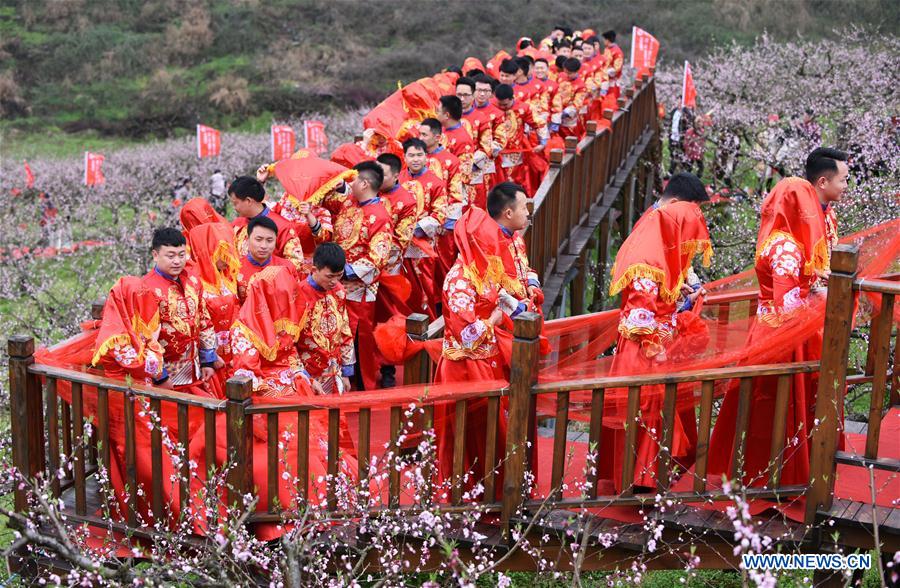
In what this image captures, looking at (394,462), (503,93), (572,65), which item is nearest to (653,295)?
(394,462)

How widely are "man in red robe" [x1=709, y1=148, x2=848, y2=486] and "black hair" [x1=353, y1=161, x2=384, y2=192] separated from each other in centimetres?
261

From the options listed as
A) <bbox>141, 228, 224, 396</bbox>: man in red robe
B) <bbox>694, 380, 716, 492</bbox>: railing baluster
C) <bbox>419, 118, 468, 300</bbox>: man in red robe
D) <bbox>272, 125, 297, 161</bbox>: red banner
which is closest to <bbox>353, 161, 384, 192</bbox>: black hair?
<bbox>419, 118, 468, 300</bbox>: man in red robe

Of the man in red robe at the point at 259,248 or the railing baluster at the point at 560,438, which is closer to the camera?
the railing baluster at the point at 560,438

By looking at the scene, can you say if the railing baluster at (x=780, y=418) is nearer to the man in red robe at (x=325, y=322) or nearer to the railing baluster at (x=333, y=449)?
the railing baluster at (x=333, y=449)

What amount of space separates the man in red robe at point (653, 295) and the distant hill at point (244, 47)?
23.5 metres

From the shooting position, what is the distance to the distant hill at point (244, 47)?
99.9 feet

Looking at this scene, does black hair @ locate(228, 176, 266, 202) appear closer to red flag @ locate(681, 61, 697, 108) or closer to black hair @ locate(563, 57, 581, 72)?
black hair @ locate(563, 57, 581, 72)

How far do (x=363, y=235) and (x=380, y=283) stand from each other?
543 mm

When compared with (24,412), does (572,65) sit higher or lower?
higher

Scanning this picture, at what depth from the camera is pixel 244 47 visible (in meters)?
34.1

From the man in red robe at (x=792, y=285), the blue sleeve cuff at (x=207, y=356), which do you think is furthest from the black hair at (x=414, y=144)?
the man in red robe at (x=792, y=285)

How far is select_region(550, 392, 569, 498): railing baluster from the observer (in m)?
4.31

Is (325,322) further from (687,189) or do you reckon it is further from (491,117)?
(491,117)

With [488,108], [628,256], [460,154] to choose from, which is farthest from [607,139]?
[628,256]
